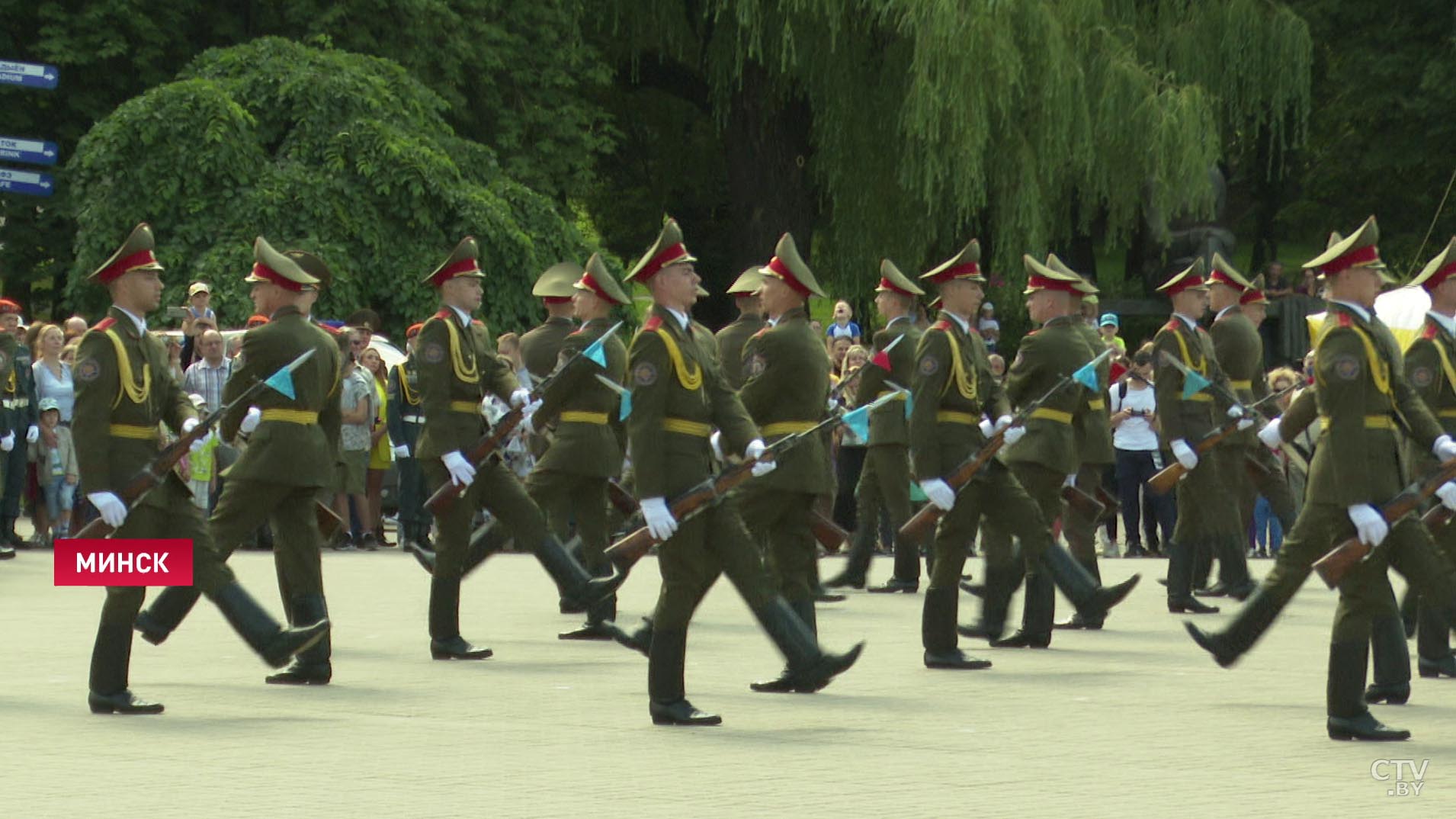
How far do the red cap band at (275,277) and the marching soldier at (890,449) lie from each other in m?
4.22

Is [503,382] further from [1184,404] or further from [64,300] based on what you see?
[64,300]

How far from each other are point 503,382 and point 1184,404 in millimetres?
4158

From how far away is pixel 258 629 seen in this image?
10750mm

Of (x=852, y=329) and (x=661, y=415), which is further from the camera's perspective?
(x=852, y=329)

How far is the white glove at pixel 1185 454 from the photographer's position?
48.4ft

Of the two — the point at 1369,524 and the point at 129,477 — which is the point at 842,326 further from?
the point at 1369,524

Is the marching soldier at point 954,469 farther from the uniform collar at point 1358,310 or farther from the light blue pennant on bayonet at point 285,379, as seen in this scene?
the light blue pennant on bayonet at point 285,379

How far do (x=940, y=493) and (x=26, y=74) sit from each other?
36.4 feet

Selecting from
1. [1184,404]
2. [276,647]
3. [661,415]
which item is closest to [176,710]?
[276,647]

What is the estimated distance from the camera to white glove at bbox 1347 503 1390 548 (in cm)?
970

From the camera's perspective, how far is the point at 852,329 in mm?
24547

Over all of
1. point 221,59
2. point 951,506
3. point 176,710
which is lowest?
point 176,710

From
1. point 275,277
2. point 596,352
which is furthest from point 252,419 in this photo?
point 596,352

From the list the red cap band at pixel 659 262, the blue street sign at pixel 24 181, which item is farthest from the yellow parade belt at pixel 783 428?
the blue street sign at pixel 24 181
